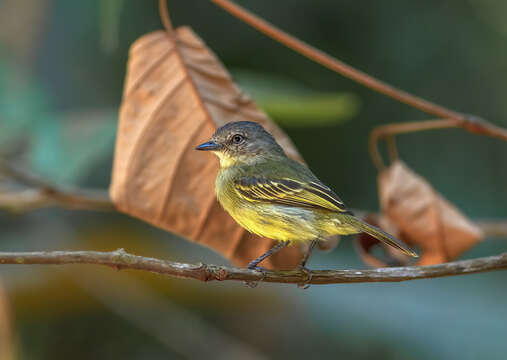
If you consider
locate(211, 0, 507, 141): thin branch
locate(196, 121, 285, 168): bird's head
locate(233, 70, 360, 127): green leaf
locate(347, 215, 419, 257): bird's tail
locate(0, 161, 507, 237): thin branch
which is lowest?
locate(347, 215, 419, 257): bird's tail

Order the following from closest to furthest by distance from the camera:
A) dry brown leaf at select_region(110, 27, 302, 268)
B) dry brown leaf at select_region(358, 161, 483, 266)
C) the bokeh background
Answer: dry brown leaf at select_region(110, 27, 302, 268), dry brown leaf at select_region(358, 161, 483, 266), the bokeh background

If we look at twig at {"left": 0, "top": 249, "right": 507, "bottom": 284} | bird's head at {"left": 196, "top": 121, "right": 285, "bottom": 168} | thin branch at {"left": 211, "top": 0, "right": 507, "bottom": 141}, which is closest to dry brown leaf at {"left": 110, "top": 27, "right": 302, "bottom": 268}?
bird's head at {"left": 196, "top": 121, "right": 285, "bottom": 168}

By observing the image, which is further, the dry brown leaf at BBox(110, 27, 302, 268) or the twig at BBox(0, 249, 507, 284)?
the dry brown leaf at BBox(110, 27, 302, 268)

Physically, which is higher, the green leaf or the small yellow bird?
the green leaf

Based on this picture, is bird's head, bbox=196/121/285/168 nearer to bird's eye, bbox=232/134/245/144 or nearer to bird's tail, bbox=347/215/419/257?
bird's eye, bbox=232/134/245/144

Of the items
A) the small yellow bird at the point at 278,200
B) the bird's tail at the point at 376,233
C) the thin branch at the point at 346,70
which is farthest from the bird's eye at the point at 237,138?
the bird's tail at the point at 376,233

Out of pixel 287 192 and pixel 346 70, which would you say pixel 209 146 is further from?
pixel 346 70

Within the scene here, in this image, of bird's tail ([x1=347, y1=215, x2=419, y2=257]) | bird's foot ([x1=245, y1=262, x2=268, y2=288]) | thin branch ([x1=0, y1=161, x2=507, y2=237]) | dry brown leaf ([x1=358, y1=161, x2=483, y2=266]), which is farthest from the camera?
thin branch ([x1=0, y1=161, x2=507, y2=237])

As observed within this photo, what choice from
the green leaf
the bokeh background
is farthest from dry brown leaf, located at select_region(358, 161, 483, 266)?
the bokeh background

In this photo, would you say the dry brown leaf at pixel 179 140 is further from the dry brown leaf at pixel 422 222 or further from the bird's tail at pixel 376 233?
the dry brown leaf at pixel 422 222
